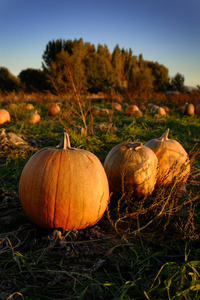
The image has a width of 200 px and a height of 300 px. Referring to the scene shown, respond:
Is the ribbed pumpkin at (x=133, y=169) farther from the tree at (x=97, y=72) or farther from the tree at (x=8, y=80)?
the tree at (x=97, y=72)

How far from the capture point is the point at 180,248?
1.71 m

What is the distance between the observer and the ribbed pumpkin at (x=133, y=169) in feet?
7.73

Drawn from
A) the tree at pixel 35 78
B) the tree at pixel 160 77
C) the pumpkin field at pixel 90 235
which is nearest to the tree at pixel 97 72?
the tree at pixel 35 78

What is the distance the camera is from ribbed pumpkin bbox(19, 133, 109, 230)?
1.78 m

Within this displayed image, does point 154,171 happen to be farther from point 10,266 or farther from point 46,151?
point 10,266

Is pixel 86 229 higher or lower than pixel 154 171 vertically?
lower

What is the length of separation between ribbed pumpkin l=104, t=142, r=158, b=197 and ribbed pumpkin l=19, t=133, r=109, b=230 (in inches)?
20.6

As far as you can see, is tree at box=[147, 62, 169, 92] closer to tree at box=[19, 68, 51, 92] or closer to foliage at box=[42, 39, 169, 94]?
foliage at box=[42, 39, 169, 94]

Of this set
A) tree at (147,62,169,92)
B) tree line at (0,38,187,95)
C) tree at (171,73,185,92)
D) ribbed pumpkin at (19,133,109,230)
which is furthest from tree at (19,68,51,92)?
ribbed pumpkin at (19,133,109,230)

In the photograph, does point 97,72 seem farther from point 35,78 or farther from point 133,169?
point 133,169

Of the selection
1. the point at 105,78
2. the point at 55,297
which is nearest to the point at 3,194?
the point at 55,297

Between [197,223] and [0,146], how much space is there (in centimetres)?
340

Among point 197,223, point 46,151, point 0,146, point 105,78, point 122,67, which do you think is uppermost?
point 122,67

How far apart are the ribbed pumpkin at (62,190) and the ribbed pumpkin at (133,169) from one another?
1.72ft
